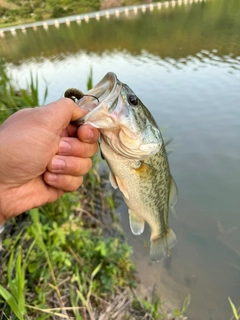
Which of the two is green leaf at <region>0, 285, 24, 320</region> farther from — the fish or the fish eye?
the fish eye

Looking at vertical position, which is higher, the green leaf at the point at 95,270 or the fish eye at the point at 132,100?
the fish eye at the point at 132,100

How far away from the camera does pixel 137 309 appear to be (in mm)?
3078

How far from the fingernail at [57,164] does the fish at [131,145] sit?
0.27 m

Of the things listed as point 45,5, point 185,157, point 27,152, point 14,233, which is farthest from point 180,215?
point 45,5

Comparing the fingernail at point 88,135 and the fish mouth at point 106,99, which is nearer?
the fish mouth at point 106,99

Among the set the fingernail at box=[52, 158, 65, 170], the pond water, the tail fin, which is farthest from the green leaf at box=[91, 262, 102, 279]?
the fingernail at box=[52, 158, 65, 170]

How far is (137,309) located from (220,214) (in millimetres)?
2471

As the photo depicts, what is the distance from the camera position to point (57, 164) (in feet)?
6.13

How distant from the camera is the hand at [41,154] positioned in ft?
5.45

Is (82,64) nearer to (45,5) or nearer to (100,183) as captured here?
(100,183)

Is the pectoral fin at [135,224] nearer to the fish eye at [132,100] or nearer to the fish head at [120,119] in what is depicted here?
the fish head at [120,119]

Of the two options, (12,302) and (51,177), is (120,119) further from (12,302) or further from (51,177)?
(12,302)

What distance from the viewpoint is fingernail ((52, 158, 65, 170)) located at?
6.09ft

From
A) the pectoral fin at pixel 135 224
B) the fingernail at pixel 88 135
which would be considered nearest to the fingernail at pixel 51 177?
the fingernail at pixel 88 135
